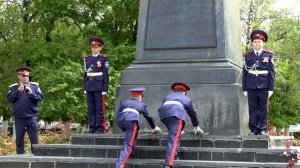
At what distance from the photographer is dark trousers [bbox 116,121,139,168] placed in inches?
316

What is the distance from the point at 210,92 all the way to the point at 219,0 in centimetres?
185

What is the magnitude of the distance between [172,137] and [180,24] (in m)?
3.08

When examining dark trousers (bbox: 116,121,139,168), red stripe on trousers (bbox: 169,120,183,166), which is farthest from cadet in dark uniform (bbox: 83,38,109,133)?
red stripe on trousers (bbox: 169,120,183,166)

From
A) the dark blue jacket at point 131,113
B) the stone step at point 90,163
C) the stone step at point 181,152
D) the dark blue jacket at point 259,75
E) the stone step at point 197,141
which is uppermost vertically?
the dark blue jacket at point 259,75

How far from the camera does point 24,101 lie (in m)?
10.7

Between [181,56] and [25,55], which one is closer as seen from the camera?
[181,56]

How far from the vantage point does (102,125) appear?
10141mm

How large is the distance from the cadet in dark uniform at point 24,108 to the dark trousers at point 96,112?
123cm

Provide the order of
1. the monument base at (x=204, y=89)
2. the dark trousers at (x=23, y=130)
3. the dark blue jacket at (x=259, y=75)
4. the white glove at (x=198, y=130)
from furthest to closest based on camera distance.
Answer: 1. the dark trousers at (x=23, y=130)
2. the monument base at (x=204, y=89)
3. the dark blue jacket at (x=259, y=75)
4. the white glove at (x=198, y=130)

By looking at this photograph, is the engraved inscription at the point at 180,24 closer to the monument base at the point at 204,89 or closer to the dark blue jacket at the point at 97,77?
the monument base at the point at 204,89

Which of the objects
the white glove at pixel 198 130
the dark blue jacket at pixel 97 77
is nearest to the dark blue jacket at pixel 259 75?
the white glove at pixel 198 130

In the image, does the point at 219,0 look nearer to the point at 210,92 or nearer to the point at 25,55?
the point at 210,92

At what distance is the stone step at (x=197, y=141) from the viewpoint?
8523 millimetres

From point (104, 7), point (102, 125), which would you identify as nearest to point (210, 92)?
point (102, 125)
